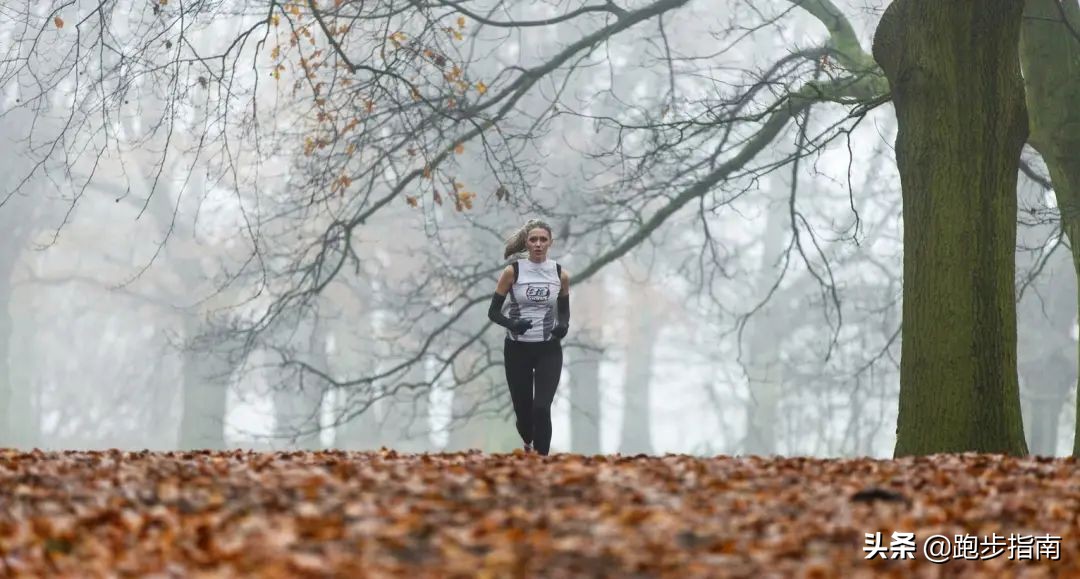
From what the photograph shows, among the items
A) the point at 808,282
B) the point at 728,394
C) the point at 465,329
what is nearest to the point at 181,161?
the point at 465,329

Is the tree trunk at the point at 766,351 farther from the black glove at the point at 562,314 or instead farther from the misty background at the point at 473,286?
the black glove at the point at 562,314

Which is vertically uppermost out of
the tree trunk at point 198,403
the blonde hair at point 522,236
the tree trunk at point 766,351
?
the tree trunk at point 766,351

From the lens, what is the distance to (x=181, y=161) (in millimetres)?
32250

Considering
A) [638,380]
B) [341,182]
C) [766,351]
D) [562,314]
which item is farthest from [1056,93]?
[638,380]

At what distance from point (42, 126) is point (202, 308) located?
5.37 meters

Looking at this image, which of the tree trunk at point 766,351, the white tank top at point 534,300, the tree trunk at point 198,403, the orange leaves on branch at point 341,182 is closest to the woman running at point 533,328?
the white tank top at point 534,300

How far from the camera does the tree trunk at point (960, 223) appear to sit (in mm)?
9203

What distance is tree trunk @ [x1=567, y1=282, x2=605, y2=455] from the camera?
31656 millimetres

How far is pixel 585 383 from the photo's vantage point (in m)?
31.8

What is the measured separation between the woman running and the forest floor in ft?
6.99

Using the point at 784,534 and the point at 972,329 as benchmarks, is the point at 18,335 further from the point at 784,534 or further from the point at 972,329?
the point at 784,534

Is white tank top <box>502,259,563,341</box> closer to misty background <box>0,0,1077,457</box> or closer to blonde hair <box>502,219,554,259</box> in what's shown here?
blonde hair <box>502,219,554,259</box>

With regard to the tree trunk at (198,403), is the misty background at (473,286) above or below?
above

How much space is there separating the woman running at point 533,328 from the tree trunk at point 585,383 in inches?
838
